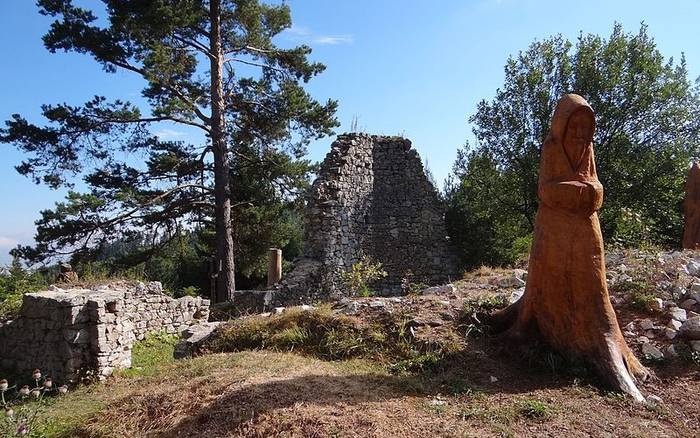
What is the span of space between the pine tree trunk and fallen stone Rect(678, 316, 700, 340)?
11.0 meters

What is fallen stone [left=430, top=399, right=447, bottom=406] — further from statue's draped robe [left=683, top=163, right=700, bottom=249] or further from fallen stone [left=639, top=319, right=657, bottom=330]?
statue's draped robe [left=683, top=163, right=700, bottom=249]

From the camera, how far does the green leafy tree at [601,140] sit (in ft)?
53.2

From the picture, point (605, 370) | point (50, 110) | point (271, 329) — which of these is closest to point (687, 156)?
point (605, 370)

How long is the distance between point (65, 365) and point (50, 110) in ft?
26.3

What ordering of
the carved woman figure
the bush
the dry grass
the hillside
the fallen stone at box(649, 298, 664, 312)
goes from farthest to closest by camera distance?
the bush < the fallen stone at box(649, 298, 664, 312) < the carved woman figure < the hillside < the dry grass

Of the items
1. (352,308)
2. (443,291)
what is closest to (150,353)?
(352,308)

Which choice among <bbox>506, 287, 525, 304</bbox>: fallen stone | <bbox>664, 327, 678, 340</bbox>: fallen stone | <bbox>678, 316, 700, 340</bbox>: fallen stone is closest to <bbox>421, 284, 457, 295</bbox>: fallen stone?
<bbox>506, 287, 525, 304</bbox>: fallen stone

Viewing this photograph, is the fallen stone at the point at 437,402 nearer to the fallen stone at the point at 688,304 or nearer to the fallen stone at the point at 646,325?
the fallen stone at the point at 646,325

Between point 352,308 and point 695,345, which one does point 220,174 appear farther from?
point 695,345

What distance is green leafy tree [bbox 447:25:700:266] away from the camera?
16.2 metres

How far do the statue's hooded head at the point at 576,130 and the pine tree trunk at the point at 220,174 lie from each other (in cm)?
1087

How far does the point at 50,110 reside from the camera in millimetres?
13039

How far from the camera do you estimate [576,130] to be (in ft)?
16.9

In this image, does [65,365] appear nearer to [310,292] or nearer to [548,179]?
[310,292]
